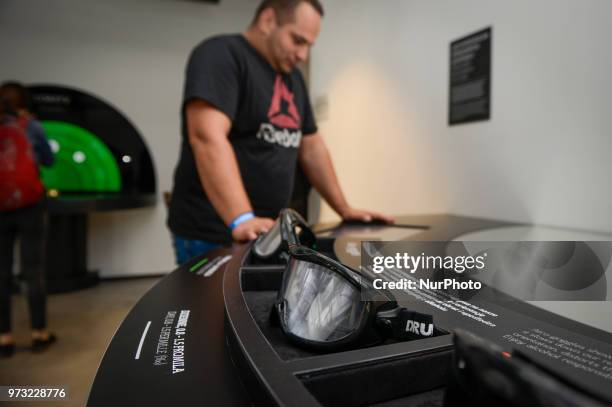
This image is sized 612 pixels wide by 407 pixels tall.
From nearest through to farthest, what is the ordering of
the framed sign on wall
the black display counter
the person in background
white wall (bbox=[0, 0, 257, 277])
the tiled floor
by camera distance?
the black display counter
the framed sign on wall
the tiled floor
the person in background
white wall (bbox=[0, 0, 257, 277])

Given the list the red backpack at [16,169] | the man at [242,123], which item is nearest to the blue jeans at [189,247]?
the man at [242,123]

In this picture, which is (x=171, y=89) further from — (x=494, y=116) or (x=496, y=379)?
(x=496, y=379)

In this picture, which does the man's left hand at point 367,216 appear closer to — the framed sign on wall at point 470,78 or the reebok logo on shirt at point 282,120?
the reebok logo on shirt at point 282,120

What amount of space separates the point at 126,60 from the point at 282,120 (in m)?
3.03

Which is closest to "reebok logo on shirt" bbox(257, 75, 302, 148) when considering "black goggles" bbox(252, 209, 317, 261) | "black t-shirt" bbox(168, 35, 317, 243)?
"black t-shirt" bbox(168, 35, 317, 243)

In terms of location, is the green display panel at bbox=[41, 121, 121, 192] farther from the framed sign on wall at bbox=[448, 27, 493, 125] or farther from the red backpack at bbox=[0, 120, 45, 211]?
the framed sign on wall at bbox=[448, 27, 493, 125]

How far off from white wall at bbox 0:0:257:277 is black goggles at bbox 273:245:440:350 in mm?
3656

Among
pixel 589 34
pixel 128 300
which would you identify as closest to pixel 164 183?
pixel 128 300

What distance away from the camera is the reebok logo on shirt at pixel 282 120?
1282 mm

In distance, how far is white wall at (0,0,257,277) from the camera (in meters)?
3.41

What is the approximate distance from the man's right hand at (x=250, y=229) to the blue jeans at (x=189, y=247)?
29 centimetres

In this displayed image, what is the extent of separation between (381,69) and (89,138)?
109 inches

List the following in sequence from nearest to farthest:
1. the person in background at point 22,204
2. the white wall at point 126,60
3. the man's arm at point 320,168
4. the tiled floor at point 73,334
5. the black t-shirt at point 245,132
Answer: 1. the black t-shirt at point 245,132
2. the man's arm at point 320,168
3. the tiled floor at point 73,334
4. the person in background at point 22,204
5. the white wall at point 126,60

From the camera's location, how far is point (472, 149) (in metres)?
1.50
